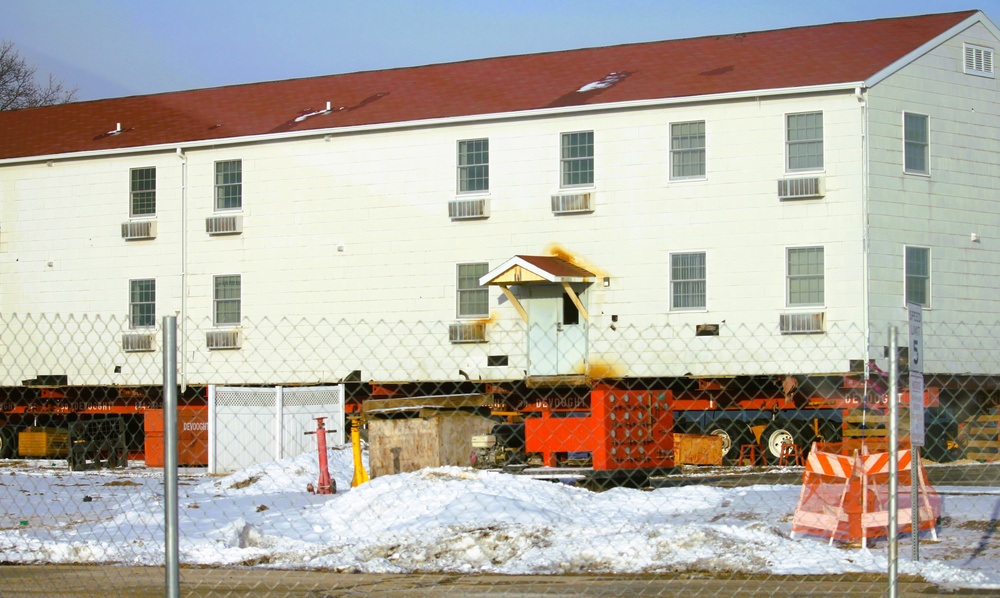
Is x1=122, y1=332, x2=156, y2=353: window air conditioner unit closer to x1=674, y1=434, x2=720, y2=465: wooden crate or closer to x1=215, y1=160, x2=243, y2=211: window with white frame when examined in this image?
x1=215, y1=160, x2=243, y2=211: window with white frame

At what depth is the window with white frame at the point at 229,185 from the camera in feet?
112

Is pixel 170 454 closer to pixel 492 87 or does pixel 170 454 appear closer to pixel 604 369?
pixel 604 369

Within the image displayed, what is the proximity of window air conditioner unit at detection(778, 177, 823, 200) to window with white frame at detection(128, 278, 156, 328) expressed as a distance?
16.5 metres

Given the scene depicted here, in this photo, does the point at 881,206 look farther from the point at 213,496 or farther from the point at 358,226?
the point at 213,496

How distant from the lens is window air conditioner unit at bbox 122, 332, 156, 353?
34156 millimetres

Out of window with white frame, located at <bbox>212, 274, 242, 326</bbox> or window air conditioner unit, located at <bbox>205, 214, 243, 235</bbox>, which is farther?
window with white frame, located at <bbox>212, 274, 242, 326</bbox>

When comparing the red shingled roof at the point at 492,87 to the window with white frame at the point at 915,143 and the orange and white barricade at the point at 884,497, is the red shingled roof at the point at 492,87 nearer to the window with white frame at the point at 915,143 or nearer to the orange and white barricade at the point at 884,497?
the window with white frame at the point at 915,143

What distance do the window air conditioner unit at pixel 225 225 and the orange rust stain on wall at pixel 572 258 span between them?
8233mm

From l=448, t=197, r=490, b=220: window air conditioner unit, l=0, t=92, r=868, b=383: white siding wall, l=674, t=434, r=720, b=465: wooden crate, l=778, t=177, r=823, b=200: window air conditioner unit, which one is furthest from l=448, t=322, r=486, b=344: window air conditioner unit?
l=778, t=177, r=823, b=200: window air conditioner unit

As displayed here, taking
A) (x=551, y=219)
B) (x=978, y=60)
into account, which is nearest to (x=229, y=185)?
(x=551, y=219)

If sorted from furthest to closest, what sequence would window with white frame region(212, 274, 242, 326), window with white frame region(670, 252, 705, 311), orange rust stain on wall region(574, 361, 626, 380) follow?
window with white frame region(212, 274, 242, 326) → orange rust stain on wall region(574, 361, 626, 380) → window with white frame region(670, 252, 705, 311)

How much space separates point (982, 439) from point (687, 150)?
891cm

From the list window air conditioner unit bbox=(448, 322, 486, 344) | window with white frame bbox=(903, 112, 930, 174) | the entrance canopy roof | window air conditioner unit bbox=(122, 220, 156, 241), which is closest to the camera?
window with white frame bbox=(903, 112, 930, 174)

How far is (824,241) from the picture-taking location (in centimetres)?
2872
